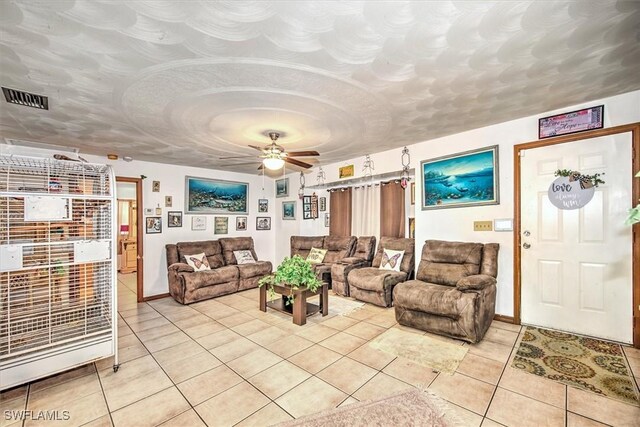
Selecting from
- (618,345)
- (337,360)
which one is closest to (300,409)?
(337,360)

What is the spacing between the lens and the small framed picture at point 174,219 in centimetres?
530

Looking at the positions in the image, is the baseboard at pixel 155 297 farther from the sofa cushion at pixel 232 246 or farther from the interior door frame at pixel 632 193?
the interior door frame at pixel 632 193

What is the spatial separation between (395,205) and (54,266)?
4612 millimetres

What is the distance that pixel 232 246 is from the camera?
19.1 ft

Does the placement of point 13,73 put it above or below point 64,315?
above

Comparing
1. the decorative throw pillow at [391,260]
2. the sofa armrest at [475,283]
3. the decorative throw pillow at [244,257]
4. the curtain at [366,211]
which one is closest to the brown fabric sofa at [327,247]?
the curtain at [366,211]

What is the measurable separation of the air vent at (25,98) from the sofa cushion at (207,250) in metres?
3.01

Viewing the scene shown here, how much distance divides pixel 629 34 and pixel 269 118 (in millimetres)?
2995

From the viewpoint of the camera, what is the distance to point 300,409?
1.93 m

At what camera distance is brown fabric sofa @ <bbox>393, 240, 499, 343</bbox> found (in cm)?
282

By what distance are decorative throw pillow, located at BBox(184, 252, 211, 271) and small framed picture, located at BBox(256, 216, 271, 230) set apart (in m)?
1.88

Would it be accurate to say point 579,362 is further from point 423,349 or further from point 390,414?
point 390,414

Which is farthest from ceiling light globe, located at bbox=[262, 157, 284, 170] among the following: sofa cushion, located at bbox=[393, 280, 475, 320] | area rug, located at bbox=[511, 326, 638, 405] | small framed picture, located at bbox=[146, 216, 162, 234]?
area rug, located at bbox=[511, 326, 638, 405]

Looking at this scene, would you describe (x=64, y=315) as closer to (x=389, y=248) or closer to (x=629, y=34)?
(x=389, y=248)
